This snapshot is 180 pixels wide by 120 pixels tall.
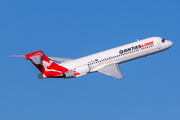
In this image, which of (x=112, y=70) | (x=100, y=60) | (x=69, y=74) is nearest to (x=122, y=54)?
(x=112, y=70)

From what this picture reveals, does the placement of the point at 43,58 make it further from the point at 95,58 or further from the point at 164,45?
the point at 164,45

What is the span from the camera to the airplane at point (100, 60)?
193 feet

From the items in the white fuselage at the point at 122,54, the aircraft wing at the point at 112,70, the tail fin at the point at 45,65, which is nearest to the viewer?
the tail fin at the point at 45,65

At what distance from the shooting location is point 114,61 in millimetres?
63906

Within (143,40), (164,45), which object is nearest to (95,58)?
(143,40)

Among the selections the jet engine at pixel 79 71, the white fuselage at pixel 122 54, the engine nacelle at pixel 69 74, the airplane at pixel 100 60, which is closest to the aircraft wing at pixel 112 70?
the airplane at pixel 100 60

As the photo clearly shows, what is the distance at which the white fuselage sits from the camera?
61.8 meters

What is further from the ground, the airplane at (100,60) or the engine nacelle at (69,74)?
the airplane at (100,60)

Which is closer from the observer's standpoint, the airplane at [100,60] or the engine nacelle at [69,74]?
the airplane at [100,60]

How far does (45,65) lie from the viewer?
5862cm

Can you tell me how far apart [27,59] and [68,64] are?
876 centimetres

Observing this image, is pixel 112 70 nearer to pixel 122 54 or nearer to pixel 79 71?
pixel 122 54

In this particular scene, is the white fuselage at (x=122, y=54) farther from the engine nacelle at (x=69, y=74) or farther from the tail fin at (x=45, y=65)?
the tail fin at (x=45, y=65)

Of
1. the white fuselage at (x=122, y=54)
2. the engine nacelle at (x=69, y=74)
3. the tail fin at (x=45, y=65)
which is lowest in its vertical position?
the engine nacelle at (x=69, y=74)
